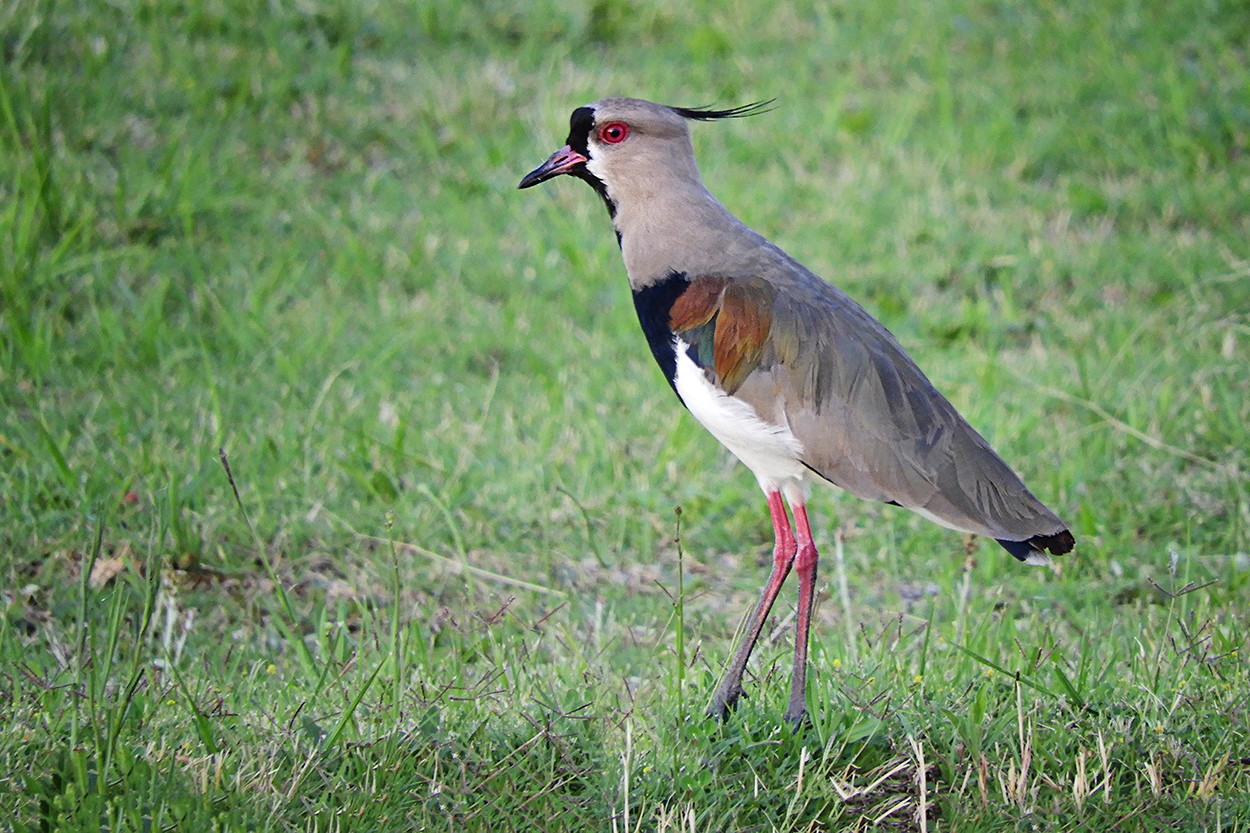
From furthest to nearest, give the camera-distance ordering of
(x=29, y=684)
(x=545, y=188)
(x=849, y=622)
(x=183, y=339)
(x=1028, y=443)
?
1. (x=545, y=188)
2. (x=183, y=339)
3. (x=1028, y=443)
4. (x=849, y=622)
5. (x=29, y=684)

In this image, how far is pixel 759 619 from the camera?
330 cm

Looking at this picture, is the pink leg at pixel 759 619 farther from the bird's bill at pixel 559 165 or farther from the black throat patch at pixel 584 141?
the bird's bill at pixel 559 165

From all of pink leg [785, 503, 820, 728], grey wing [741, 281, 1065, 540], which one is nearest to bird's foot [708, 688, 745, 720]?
pink leg [785, 503, 820, 728]

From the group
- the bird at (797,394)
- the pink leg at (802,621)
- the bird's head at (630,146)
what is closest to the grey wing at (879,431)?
the bird at (797,394)

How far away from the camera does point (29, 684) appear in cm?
305

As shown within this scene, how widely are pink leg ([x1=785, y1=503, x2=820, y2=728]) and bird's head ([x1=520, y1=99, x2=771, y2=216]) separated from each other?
87cm

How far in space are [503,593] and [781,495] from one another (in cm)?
107

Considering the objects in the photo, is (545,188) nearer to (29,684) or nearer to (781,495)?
(781,495)

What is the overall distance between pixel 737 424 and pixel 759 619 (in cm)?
46

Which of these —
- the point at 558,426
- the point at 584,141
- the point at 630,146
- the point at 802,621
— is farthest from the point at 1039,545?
the point at 558,426

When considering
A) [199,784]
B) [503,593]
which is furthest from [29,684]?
[503,593]

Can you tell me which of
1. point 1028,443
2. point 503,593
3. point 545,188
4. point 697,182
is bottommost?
point 503,593

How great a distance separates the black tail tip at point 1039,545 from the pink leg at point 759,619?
1.55ft

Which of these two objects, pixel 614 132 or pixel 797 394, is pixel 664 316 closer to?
pixel 797 394
